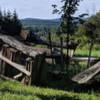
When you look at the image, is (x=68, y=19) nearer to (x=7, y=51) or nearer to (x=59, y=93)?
(x=7, y=51)

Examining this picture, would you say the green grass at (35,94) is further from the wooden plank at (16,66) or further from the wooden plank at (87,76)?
the wooden plank at (87,76)

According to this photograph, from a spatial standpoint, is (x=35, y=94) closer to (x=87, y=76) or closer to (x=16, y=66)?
(x=87, y=76)

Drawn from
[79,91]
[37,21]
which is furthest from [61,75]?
[37,21]

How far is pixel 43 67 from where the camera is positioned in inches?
550

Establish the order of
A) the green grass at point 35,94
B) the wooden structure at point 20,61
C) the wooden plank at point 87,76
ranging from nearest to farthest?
the green grass at point 35,94
the wooden plank at point 87,76
the wooden structure at point 20,61

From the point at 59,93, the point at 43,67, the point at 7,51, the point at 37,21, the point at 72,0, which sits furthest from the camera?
the point at 37,21

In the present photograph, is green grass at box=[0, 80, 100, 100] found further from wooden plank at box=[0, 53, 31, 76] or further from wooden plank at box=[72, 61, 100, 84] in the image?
wooden plank at box=[72, 61, 100, 84]

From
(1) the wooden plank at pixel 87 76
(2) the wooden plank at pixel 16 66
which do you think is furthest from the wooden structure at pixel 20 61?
(1) the wooden plank at pixel 87 76

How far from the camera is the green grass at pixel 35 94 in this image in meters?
10.8

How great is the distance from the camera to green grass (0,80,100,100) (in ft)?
35.5

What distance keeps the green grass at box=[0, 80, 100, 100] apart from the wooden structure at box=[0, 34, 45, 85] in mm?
587

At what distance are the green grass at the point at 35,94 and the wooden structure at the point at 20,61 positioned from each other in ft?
1.92

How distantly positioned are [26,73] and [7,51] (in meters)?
1.58

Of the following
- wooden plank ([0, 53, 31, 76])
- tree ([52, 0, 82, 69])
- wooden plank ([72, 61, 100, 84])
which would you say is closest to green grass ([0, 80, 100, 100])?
wooden plank ([0, 53, 31, 76])
